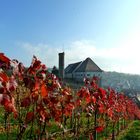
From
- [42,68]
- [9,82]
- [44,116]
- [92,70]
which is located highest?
[92,70]

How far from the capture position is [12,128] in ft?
47.3

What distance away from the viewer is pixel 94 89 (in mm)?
10125

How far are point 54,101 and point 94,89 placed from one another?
4762mm

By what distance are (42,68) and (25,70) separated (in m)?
0.32

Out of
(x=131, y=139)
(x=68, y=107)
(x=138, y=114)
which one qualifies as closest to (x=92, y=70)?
(x=138, y=114)

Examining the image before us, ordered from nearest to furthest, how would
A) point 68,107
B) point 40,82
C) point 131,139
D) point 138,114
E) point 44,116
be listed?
point 40,82 → point 44,116 → point 68,107 → point 131,139 → point 138,114

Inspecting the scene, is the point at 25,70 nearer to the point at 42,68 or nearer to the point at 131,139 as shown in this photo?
the point at 42,68

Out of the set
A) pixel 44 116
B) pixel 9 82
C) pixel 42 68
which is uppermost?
pixel 42 68

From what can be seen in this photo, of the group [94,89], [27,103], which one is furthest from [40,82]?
[94,89]

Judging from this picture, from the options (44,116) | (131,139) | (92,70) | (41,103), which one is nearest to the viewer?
(41,103)

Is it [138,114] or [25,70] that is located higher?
[25,70]

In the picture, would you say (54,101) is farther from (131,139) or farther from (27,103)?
(131,139)

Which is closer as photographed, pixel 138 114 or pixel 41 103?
pixel 41 103

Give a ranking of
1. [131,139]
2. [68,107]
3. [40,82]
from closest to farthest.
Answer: [40,82] < [68,107] < [131,139]
